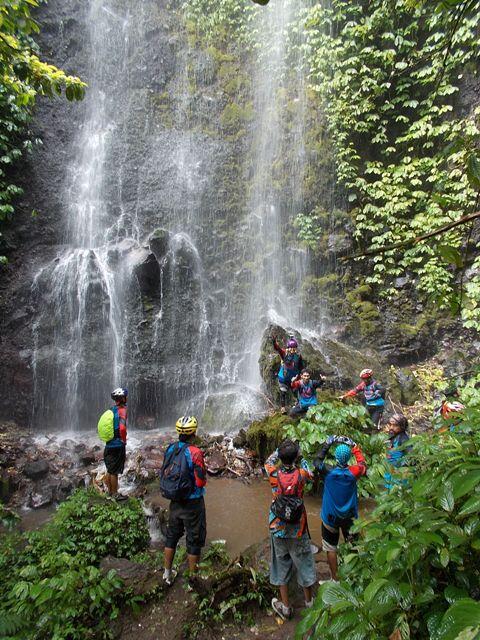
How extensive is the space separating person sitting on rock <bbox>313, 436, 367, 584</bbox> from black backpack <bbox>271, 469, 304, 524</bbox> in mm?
473

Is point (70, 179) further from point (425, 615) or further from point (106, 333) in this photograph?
point (425, 615)

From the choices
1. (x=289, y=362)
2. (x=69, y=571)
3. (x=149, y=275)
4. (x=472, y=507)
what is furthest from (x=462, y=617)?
(x=149, y=275)

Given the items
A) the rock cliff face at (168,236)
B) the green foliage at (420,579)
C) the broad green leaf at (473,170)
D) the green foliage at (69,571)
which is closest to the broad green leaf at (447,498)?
the green foliage at (420,579)

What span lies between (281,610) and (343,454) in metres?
1.55

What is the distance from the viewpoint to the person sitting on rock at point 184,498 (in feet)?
12.8

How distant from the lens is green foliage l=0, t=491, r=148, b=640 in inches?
116

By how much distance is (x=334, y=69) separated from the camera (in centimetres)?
1323

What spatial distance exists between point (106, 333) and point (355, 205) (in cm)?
983

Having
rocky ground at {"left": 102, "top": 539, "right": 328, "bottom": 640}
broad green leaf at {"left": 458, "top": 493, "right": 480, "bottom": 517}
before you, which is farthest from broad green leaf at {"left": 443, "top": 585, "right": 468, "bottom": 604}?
rocky ground at {"left": 102, "top": 539, "right": 328, "bottom": 640}

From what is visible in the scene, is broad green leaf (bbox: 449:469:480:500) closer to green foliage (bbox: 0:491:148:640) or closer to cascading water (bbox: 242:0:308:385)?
green foliage (bbox: 0:491:148:640)

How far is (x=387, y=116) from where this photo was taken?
43.6 feet

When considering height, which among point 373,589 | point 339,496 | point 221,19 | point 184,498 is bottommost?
point 184,498

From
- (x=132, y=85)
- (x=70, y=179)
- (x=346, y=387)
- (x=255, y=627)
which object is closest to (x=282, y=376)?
(x=346, y=387)

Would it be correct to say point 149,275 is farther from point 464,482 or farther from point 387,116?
point 464,482
